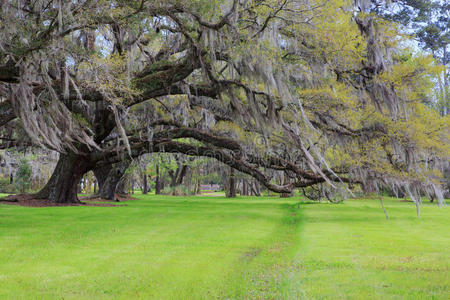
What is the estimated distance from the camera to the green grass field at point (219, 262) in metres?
4.56

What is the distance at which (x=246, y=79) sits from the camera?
1194cm

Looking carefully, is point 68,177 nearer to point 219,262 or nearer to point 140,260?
point 140,260

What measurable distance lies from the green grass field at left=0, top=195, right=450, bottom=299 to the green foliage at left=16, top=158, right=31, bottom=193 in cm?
2404

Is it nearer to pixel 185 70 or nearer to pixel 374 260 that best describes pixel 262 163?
pixel 185 70

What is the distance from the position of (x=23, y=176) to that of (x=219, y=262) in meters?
32.3

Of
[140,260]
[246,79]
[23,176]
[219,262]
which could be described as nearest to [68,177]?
[246,79]

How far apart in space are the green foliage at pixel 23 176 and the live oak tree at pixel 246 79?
18286 mm

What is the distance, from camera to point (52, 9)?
9.18 meters

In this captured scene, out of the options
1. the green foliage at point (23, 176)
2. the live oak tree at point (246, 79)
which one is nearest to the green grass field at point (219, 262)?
the live oak tree at point (246, 79)

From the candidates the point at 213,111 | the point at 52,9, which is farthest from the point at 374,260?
the point at 213,111

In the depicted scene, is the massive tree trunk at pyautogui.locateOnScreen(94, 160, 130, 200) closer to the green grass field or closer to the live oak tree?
the live oak tree

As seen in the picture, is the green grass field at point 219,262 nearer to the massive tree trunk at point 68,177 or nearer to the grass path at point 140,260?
the grass path at point 140,260

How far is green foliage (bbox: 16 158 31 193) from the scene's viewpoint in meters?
31.8

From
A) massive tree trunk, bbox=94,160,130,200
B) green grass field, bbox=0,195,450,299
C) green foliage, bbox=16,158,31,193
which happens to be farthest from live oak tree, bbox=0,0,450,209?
green foliage, bbox=16,158,31,193
